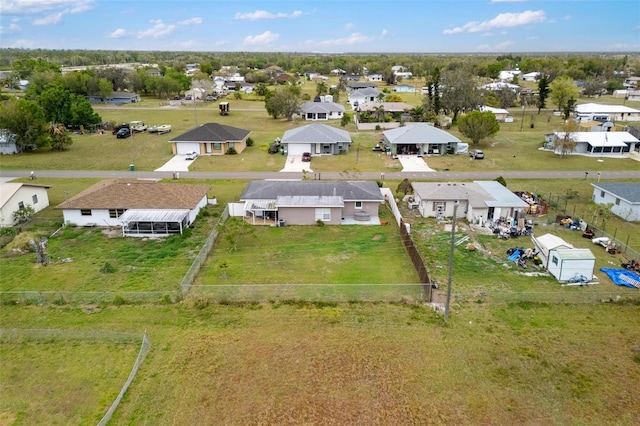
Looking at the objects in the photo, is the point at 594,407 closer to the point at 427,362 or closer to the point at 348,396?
the point at 427,362

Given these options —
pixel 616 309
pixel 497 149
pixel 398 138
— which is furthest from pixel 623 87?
pixel 616 309

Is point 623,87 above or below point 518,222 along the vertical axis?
above

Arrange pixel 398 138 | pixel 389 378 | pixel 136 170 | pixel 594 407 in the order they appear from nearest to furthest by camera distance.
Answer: pixel 594 407 < pixel 389 378 < pixel 136 170 < pixel 398 138

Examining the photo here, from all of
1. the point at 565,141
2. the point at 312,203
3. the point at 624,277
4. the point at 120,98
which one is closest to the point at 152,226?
the point at 312,203

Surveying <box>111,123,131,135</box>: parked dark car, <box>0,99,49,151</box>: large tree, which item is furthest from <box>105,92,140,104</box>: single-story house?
<box>0,99,49,151</box>: large tree

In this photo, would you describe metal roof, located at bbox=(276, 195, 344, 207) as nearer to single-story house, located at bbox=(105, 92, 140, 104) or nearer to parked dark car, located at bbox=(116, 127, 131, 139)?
parked dark car, located at bbox=(116, 127, 131, 139)

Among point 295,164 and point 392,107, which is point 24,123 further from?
point 392,107

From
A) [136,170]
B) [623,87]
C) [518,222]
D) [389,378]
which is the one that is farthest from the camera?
[623,87]
